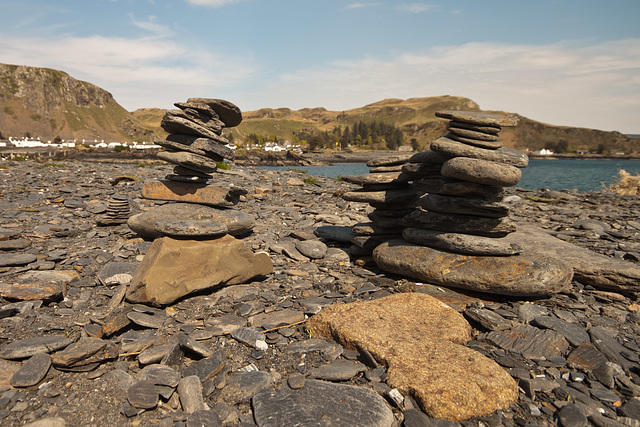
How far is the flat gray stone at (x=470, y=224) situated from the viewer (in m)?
6.93

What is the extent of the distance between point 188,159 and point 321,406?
6425 mm

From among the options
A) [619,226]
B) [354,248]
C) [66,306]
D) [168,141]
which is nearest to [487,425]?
[354,248]

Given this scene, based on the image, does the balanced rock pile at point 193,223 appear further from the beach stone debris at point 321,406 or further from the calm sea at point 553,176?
the calm sea at point 553,176

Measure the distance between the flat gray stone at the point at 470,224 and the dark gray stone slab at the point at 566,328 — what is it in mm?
1836

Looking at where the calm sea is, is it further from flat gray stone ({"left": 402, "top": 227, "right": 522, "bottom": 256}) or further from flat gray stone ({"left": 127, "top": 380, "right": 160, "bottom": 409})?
flat gray stone ({"left": 127, "top": 380, "right": 160, "bottom": 409})

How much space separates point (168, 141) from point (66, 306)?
14.0ft

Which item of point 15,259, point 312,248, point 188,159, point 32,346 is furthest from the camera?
point 312,248

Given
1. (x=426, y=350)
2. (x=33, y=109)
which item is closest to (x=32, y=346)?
(x=426, y=350)

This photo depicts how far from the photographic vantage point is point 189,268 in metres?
6.39

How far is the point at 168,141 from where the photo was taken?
8.53 metres

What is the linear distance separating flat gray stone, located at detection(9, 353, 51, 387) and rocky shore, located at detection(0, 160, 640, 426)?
0.02 m

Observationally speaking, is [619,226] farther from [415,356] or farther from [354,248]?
[415,356]

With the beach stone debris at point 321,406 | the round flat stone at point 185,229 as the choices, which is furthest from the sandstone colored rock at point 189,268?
the beach stone debris at point 321,406

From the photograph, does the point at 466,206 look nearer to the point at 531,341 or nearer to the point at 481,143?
the point at 481,143
